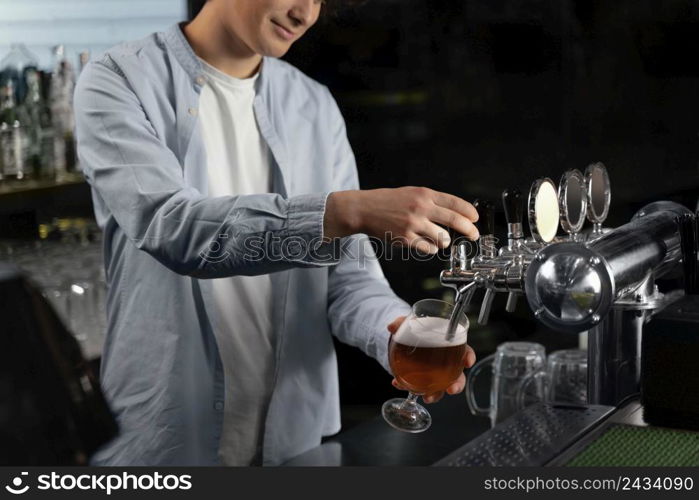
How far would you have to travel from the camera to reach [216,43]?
130 cm

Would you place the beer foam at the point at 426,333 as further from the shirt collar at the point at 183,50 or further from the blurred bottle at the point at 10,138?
the blurred bottle at the point at 10,138

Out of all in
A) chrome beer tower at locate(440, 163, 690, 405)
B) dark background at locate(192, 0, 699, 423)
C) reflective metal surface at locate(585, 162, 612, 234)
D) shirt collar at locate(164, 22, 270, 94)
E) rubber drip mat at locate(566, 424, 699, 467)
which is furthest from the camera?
dark background at locate(192, 0, 699, 423)

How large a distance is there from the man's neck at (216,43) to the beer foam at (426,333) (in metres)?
0.49

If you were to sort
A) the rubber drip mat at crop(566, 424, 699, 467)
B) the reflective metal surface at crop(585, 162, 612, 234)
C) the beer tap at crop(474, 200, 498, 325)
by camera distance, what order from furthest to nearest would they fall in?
the reflective metal surface at crop(585, 162, 612, 234) → the beer tap at crop(474, 200, 498, 325) → the rubber drip mat at crop(566, 424, 699, 467)

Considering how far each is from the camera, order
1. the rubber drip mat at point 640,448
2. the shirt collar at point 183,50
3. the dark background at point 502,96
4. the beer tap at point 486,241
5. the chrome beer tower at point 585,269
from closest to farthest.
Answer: the chrome beer tower at point 585,269 < the rubber drip mat at point 640,448 < the beer tap at point 486,241 < the shirt collar at point 183,50 < the dark background at point 502,96

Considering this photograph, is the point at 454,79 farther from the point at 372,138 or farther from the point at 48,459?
the point at 48,459

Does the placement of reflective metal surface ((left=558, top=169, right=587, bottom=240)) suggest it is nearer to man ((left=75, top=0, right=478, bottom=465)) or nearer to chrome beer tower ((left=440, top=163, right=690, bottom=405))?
chrome beer tower ((left=440, top=163, right=690, bottom=405))

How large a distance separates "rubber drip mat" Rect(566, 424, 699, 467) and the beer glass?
0.15 meters

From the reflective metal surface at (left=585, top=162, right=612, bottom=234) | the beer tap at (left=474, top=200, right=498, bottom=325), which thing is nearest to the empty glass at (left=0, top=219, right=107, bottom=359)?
the beer tap at (left=474, top=200, right=498, bottom=325)

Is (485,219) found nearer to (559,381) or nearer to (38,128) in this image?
(559,381)

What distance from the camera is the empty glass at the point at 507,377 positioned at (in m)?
1.41

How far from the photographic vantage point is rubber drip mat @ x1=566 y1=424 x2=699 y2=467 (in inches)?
37.6

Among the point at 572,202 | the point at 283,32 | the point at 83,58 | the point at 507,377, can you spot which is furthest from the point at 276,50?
the point at 507,377

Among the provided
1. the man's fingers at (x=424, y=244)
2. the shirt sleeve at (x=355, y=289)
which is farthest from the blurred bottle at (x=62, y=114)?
the man's fingers at (x=424, y=244)
